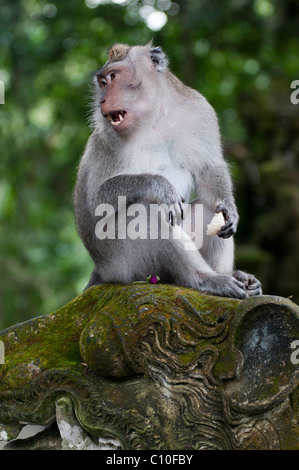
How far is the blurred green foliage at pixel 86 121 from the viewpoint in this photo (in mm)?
10672

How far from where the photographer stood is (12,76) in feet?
37.8

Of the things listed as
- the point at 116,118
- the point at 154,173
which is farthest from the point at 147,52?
the point at 154,173

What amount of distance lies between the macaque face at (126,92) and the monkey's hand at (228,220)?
0.86m

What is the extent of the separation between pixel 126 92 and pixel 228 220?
116 centimetres

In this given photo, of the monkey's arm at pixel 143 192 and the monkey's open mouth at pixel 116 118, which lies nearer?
the monkey's arm at pixel 143 192

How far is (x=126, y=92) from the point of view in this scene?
14.3 feet

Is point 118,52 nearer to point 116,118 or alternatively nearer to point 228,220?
point 116,118

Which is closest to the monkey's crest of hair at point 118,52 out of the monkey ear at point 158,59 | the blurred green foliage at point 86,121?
the monkey ear at point 158,59

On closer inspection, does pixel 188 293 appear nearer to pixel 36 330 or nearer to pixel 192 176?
pixel 36 330

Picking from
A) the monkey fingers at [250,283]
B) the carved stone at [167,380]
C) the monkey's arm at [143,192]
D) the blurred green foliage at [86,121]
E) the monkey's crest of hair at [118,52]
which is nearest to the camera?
the carved stone at [167,380]

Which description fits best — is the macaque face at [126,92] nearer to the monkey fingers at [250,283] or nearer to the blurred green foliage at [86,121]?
the monkey fingers at [250,283]

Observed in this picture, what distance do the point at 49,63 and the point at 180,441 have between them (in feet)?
32.0

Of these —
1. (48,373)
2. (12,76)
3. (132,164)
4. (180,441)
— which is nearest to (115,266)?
(132,164)

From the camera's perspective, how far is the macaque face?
429 centimetres
